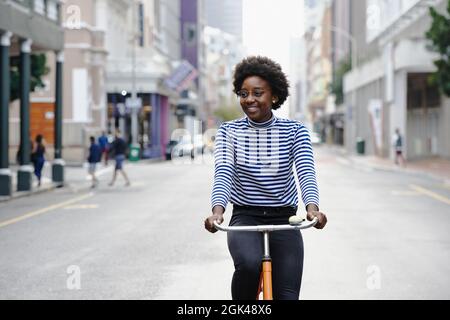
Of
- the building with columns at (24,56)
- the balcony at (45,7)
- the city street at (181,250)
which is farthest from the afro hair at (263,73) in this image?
the balcony at (45,7)

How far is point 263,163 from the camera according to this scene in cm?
504

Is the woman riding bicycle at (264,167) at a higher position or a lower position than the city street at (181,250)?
higher

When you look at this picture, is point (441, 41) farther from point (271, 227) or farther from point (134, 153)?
point (271, 227)

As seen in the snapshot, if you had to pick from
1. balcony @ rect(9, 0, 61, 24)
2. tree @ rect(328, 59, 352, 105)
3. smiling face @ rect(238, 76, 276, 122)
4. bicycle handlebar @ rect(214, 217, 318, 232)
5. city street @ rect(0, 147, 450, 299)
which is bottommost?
city street @ rect(0, 147, 450, 299)

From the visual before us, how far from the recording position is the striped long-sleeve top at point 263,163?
502 cm

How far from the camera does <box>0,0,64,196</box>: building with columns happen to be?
23266 millimetres

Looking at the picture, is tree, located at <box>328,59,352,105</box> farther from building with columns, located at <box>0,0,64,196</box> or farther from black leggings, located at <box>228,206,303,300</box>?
black leggings, located at <box>228,206,303,300</box>

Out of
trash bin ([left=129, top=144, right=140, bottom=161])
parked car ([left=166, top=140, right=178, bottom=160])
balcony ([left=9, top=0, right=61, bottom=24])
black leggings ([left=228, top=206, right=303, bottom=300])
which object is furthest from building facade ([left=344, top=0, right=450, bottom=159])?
black leggings ([left=228, top=206, right=303, bottom=300])

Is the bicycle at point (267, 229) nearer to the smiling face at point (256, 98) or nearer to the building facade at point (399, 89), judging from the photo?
the smiling face at point (256, 98)

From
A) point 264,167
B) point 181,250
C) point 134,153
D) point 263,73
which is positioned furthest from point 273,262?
point 134,153

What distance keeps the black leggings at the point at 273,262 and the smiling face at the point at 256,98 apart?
0.66m

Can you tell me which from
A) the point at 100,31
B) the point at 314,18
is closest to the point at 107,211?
the point at 100,31

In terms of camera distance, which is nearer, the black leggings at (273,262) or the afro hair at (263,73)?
the black leggings at (273,262)
